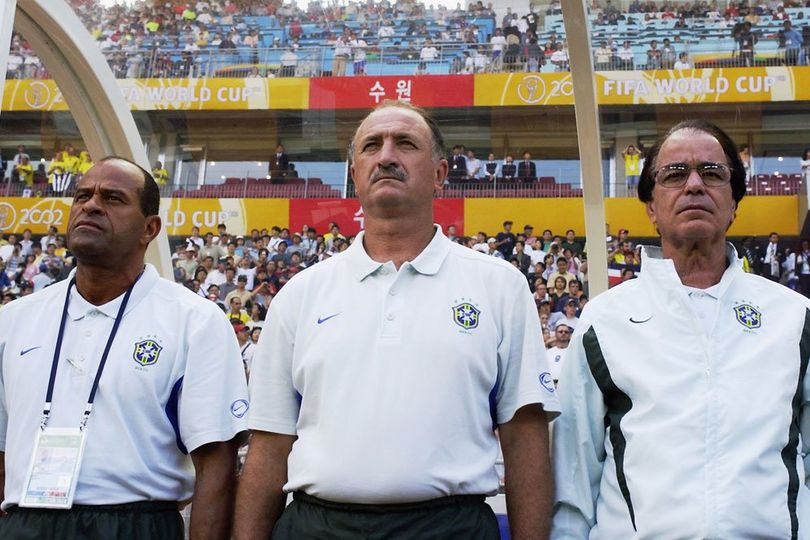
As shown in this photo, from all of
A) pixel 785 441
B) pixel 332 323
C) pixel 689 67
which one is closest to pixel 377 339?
pixel 332 323

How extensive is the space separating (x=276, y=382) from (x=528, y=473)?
0.72 metres

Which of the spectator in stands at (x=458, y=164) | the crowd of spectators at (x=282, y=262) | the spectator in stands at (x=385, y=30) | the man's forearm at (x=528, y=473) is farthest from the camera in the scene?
the spectator in stands at (x=385, y=30)

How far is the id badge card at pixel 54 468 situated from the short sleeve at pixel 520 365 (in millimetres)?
1146

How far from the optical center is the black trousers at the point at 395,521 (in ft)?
7.01

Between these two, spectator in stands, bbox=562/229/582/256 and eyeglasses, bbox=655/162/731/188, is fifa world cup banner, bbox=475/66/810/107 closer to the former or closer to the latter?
spectator in stands, bbox=562/229/582/256

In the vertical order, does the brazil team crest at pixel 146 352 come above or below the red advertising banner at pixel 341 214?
below

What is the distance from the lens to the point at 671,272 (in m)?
2.42

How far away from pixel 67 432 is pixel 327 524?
81 centimetres

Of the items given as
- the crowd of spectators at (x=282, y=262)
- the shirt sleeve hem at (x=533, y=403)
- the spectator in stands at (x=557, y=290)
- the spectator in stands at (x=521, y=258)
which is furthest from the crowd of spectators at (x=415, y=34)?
the shirt sleeve hem at (x=533, y=403)

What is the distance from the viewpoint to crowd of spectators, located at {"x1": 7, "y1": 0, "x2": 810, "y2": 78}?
19047 mm

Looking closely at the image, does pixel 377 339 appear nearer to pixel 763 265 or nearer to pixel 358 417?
pixel 358 417

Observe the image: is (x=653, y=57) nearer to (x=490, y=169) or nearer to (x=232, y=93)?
(x=490, y=169)

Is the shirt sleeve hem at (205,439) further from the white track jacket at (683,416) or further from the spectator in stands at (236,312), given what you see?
the spectator in stands at (236,312)

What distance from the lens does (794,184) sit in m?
18.2
